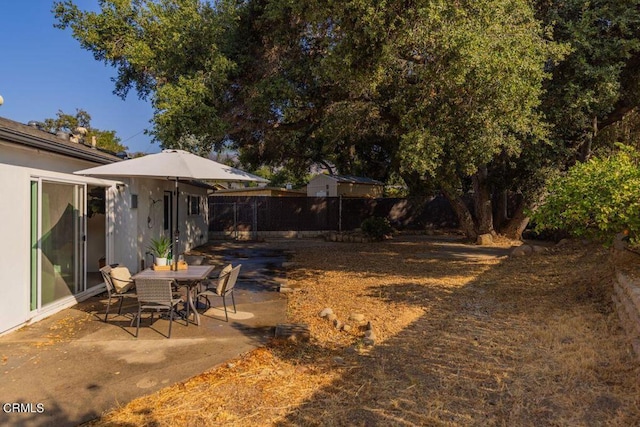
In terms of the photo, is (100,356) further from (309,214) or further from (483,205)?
(309,214)

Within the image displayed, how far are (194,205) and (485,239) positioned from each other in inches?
451

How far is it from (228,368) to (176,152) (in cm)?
375

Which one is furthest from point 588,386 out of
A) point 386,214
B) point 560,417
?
point 386,214

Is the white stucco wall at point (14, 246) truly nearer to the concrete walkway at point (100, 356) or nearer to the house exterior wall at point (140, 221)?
the concrete walkway at point (100, 356)

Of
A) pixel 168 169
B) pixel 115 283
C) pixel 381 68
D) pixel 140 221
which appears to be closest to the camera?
pixel 168 169

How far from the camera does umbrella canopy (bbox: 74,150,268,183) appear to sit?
594 cm

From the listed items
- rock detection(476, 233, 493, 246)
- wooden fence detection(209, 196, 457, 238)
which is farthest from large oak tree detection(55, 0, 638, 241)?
wooden fence detection(209, 196, 457, 238)

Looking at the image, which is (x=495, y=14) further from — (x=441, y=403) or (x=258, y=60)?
(x=441, y=403)

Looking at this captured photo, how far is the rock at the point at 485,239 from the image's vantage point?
1566cm

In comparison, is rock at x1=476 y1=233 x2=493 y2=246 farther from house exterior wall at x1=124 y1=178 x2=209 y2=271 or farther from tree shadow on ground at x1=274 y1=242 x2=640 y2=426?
house exterior wall at x1=124 y1=178 x2=209 y2=271

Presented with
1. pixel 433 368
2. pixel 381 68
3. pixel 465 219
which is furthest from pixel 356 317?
pixel 465 219

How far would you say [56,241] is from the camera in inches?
255

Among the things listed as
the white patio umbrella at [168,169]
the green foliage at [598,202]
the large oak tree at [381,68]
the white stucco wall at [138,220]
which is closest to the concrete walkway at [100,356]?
the white patio umbrella at [168,169]

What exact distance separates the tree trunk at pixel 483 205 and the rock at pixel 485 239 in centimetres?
55
